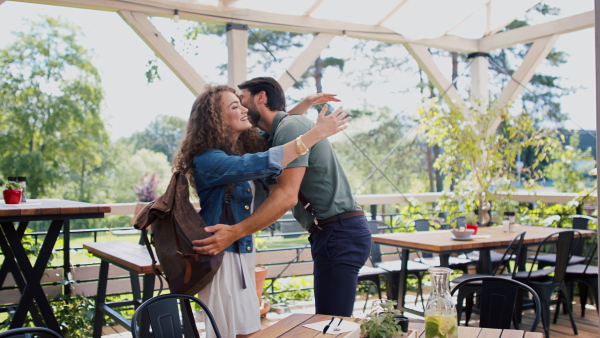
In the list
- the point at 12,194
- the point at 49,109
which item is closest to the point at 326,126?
the point at 12,194

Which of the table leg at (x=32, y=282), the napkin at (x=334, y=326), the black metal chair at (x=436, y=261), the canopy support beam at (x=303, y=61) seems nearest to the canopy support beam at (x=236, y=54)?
the canopy support beam at (x=303, y=61)

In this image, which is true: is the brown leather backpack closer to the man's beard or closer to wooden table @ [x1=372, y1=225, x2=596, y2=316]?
the man's beard

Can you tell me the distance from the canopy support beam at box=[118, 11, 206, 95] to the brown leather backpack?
8.60ft

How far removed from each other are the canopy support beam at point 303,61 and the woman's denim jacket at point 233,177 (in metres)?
3.00

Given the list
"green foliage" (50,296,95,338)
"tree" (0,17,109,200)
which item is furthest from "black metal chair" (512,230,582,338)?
"tree" (0,17,109,200)

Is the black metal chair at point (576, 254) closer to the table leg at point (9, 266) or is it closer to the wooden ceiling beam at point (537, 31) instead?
the wooden ceiling beam at point (537, 31)

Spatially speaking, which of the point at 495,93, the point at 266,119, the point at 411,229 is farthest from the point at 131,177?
the point at 266,119

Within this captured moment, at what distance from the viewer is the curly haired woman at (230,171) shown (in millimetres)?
1964

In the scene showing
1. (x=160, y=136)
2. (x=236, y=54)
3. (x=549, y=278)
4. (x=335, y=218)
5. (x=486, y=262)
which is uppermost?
(x=160, y=136)

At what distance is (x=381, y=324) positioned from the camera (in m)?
1.54

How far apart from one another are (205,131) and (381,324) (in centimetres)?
90

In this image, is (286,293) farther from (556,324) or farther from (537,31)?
(537,31)

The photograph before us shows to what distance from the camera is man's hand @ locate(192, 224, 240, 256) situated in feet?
6.39

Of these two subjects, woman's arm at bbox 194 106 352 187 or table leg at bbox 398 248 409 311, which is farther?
table leg at bbox 398 248 409 311
